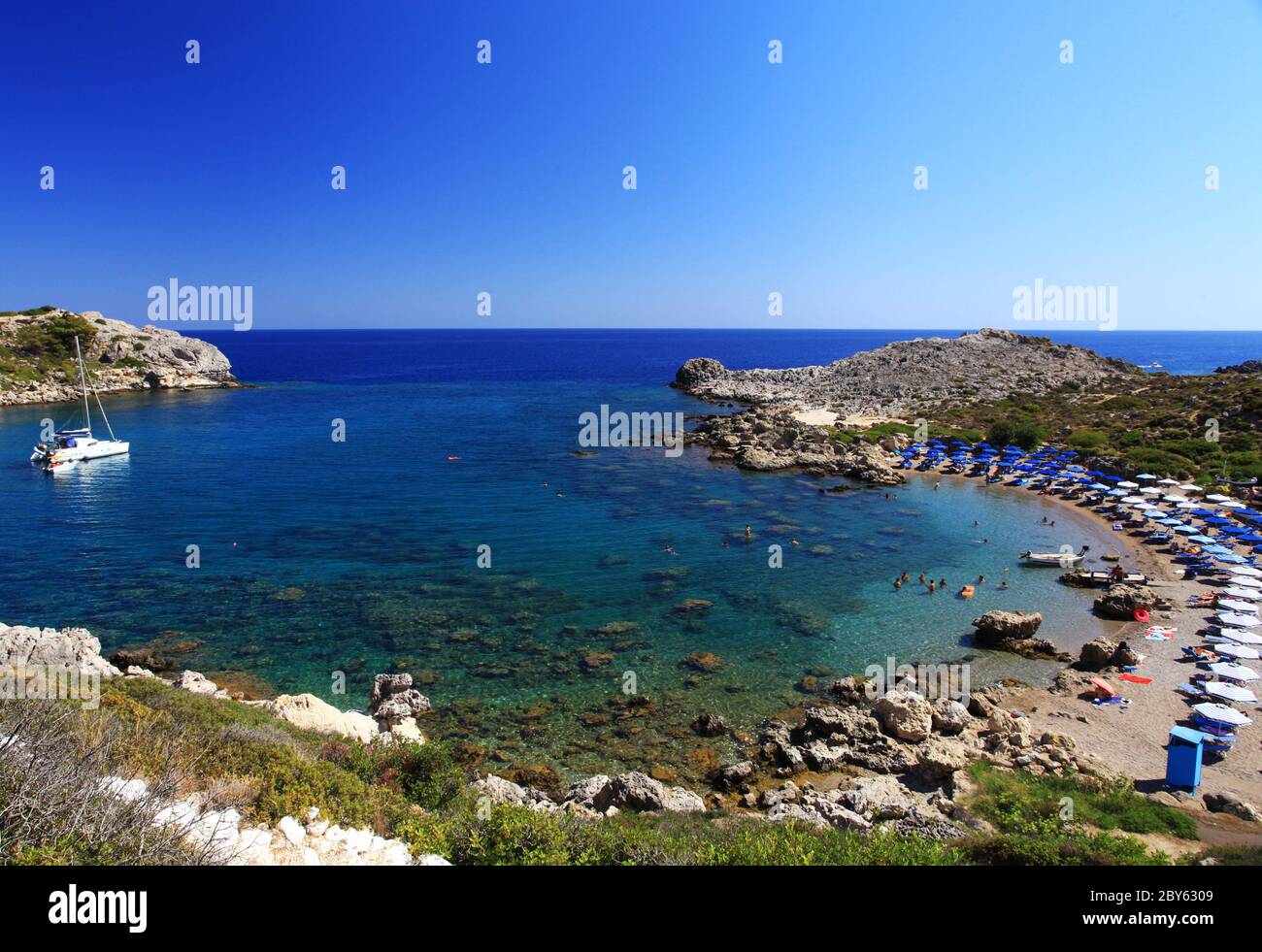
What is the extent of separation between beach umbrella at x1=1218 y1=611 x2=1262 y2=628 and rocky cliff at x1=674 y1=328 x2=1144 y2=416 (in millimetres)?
52077

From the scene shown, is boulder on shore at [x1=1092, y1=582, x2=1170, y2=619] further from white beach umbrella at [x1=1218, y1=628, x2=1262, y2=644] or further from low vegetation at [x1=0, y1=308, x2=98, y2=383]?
low vegetation at [x1=0, y1=308, x2=98, y2=383]

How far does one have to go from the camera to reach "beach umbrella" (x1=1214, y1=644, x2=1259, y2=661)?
70.9 feet

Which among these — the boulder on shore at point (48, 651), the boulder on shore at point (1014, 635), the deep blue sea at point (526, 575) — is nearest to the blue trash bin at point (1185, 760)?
the deep blue sea at point (526, 575)

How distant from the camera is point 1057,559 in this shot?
32594 millimetres

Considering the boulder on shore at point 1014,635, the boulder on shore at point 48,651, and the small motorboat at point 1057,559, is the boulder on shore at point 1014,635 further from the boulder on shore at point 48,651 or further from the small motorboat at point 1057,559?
the boulder on shore at point 48,651

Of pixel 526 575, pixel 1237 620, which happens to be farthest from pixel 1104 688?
pixel 526 575

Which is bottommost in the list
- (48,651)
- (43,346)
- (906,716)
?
(906,716)

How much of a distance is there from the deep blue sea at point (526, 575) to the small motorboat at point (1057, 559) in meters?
0.83

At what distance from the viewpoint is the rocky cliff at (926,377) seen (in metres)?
81.4

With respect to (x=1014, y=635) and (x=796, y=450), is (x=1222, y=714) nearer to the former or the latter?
(x=1014, y=635)

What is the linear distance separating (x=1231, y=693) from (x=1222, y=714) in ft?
6.40

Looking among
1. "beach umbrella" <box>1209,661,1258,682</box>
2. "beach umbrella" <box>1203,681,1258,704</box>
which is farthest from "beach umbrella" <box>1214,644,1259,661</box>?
"beach umbrella" <box>1203,681,1258,704</box>
